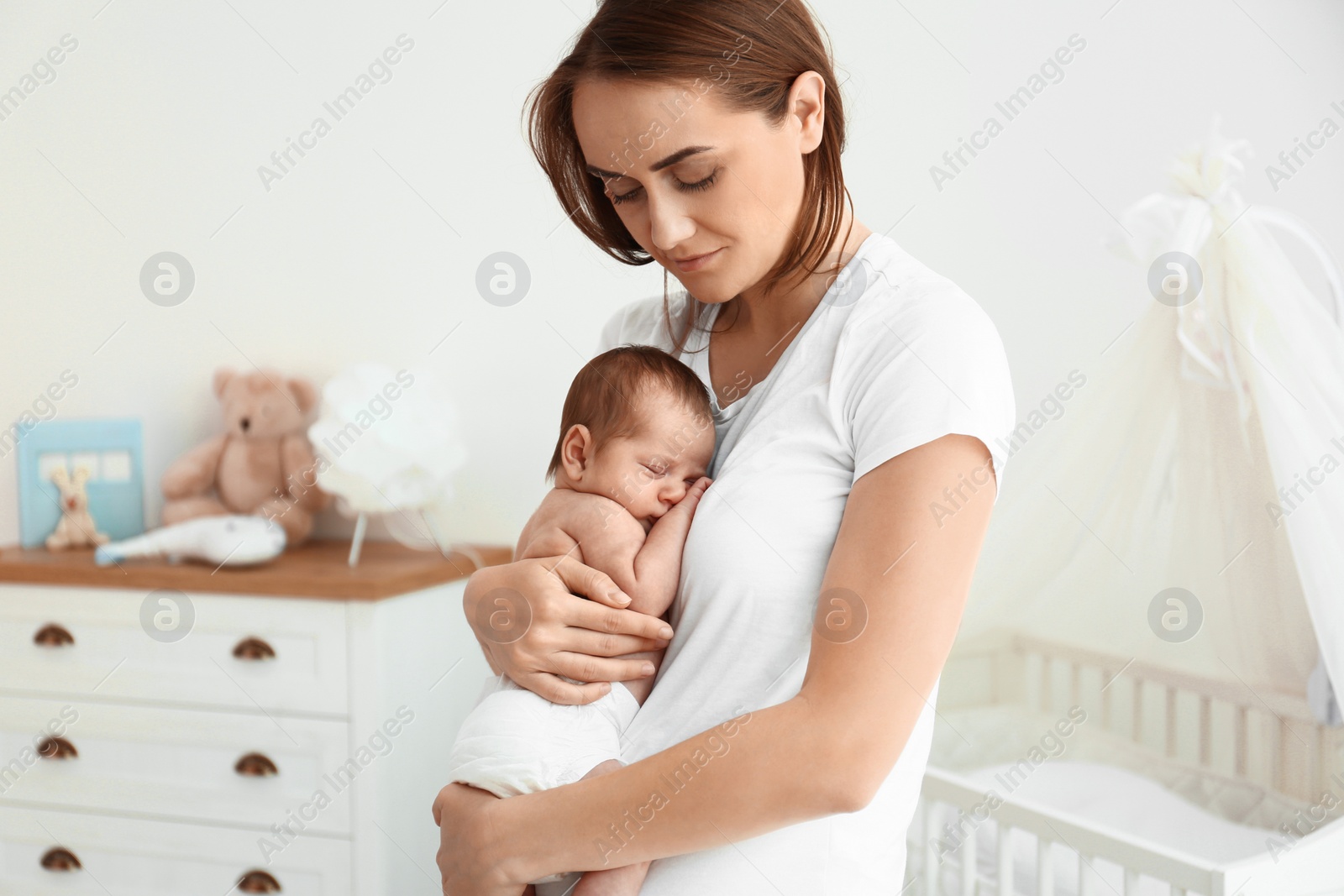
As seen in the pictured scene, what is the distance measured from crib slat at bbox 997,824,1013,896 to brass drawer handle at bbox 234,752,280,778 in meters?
1.36

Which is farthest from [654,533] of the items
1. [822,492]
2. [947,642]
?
[947,642]

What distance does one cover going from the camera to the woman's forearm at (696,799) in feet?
2.49

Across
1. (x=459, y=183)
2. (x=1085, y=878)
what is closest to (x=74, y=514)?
(x=459, y=183)

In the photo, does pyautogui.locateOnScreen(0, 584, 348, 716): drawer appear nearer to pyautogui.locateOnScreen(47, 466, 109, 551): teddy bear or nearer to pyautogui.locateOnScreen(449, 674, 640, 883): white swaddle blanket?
pyautogui.locateOnScreen(47, 466, 109, 551): teddy bear

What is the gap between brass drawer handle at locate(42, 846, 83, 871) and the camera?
205cm

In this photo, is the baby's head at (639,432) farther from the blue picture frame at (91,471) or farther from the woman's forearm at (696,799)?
the blue picture frame at (91,471)

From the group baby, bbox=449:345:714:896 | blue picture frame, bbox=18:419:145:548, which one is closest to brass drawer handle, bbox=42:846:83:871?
blue picture frame, bbox=18:419:145:548

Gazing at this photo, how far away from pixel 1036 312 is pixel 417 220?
140 centimetres

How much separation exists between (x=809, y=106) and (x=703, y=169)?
0.14 metres

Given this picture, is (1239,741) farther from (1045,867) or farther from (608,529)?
(608,529)

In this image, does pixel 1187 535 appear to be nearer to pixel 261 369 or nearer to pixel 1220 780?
pixel 1220 780

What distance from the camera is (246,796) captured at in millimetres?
1954

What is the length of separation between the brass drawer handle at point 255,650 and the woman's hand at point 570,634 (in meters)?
1.15

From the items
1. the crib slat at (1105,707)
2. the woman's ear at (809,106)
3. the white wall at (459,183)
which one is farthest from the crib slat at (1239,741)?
the woman's ear at (809,106)
